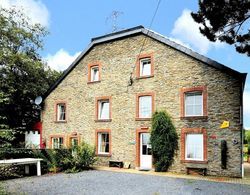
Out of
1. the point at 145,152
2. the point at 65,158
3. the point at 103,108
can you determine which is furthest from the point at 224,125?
the point at 65,158

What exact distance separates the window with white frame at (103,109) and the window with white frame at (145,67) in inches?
125

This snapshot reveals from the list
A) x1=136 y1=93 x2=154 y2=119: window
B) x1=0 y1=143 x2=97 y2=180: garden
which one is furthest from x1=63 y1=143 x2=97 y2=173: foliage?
x1=136 y1=93 x2=154 y2=119: window

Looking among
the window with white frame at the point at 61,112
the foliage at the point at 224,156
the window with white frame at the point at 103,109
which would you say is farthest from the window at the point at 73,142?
the foliage at the point at 224,156

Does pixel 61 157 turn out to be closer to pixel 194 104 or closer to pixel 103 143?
pixel 103 143

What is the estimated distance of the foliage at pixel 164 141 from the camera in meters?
17.2

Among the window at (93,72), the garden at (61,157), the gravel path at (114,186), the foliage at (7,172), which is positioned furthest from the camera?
the window at (93,72)

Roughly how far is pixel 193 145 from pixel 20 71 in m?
16.9

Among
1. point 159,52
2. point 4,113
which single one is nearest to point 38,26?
point 4,113

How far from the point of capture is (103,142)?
68.2 ft

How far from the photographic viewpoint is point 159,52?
18.5 meters

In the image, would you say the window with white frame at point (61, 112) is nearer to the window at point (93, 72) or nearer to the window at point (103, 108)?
the window at point (93, 72)

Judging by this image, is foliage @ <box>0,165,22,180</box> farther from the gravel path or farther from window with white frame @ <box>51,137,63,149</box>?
window with white frame @ <box>51,137,63,149</box>

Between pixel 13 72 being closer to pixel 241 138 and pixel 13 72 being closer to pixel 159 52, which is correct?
pixel 159 52

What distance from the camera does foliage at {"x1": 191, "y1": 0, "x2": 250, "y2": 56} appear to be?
11211mm
